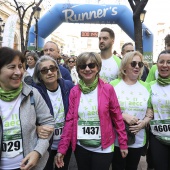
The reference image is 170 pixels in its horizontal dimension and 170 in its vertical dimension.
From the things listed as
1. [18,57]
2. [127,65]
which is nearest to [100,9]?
[127,65]

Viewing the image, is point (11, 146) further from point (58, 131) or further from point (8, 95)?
point (58, 131)

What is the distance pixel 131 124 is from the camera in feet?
7.88

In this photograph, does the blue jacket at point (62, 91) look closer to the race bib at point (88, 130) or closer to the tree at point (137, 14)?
the race bib at point (88, 130)

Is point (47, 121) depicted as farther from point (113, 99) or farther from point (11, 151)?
point (113, 99)

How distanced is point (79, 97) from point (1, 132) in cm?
89

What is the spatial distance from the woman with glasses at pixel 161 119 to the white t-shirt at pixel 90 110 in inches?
21.0

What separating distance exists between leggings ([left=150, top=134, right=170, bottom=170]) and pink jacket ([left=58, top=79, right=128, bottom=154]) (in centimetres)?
38

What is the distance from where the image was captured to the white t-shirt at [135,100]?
97.7 inches

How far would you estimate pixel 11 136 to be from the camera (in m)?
1.76

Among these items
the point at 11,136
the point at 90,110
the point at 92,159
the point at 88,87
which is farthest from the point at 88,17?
the point at 11,136

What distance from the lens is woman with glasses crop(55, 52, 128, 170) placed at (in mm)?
2283

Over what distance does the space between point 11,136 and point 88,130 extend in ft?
2.67

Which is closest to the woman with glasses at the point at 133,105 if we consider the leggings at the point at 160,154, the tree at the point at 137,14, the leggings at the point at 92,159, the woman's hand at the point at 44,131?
the leggings at the point at 160,154

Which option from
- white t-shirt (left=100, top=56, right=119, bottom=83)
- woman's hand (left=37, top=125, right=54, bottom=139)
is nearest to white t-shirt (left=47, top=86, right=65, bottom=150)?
woman's hand (left=37, top=125, right=54, bottom=139)
